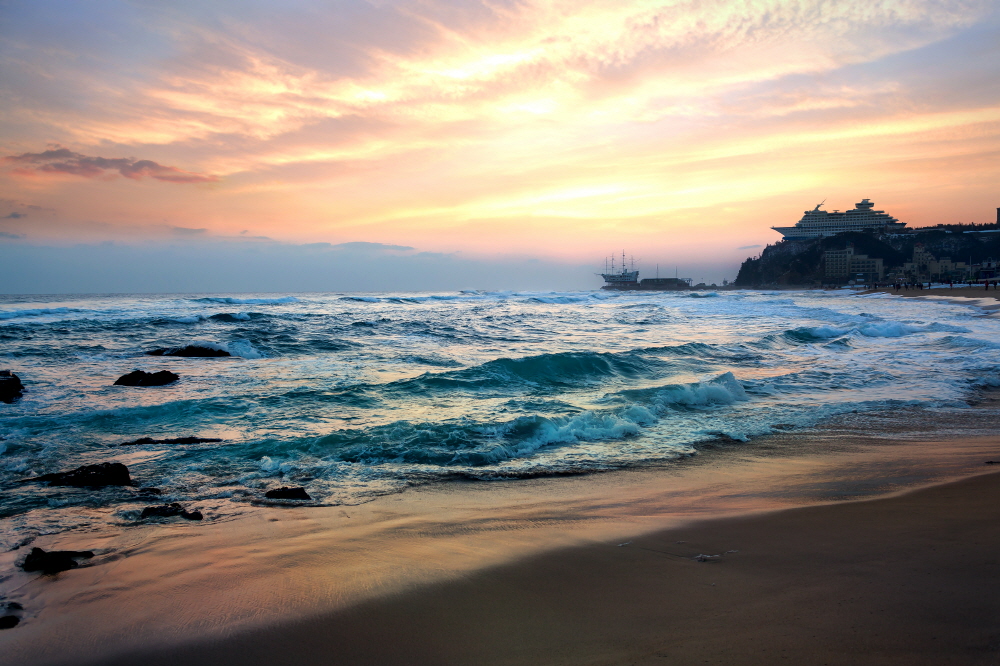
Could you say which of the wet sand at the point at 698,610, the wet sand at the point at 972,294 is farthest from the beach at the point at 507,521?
the wet sand at the point at 972,294

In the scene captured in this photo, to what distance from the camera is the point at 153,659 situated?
2.35 m

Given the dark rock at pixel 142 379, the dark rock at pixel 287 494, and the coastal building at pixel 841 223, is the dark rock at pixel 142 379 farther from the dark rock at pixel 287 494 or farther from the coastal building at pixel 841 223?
the coastal building at pixel 841 223

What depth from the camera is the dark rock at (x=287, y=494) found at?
470 cm

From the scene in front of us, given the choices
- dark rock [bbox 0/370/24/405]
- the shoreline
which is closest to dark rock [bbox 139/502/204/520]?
the shoreline

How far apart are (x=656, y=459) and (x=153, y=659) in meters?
4.90

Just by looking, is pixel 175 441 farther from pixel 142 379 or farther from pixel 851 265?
pixel 851 265

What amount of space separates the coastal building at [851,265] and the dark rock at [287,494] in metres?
128

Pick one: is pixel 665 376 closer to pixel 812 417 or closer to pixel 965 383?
pixel 812 417

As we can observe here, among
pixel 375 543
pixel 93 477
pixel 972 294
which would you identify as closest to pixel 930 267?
pixel 972 294

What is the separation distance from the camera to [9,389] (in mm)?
8906

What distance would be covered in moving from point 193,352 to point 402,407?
9.67 meters

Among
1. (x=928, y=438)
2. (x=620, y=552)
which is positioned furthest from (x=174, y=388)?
(x=928, y=438)

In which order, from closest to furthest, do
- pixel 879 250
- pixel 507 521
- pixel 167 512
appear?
pixel 507 521
pixel 167 512
pixel 879 250

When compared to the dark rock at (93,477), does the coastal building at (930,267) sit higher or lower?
higher
